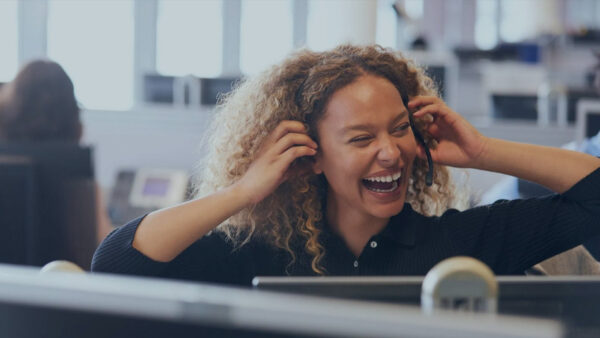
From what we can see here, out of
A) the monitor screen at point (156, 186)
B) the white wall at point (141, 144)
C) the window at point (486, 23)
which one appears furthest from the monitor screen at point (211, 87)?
the window at point (486, 23)

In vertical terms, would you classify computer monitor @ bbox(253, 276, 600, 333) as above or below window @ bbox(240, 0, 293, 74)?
below

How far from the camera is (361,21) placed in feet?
12.8

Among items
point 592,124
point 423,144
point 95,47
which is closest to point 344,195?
point 423,144

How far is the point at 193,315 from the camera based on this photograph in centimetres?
41

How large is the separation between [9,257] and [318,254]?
0.89 metres

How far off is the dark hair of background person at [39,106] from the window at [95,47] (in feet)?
20.1

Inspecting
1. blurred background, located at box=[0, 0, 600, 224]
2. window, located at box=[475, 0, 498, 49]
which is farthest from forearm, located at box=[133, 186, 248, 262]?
window, located at box=[475, 0, 498, 49]

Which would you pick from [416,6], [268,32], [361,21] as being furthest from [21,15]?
[361,21]

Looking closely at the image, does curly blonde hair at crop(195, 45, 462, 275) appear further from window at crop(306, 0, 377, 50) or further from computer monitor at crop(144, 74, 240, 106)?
computer monitor at crop(144, 74, 240, 106)

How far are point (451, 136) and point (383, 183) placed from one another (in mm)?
246

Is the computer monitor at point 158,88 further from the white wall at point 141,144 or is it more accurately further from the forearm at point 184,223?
the forearm at point 184,223

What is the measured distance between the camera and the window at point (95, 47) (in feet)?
27.5

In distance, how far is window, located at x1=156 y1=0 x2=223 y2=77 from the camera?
867cm

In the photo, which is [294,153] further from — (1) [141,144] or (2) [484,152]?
(1) [141,144]
